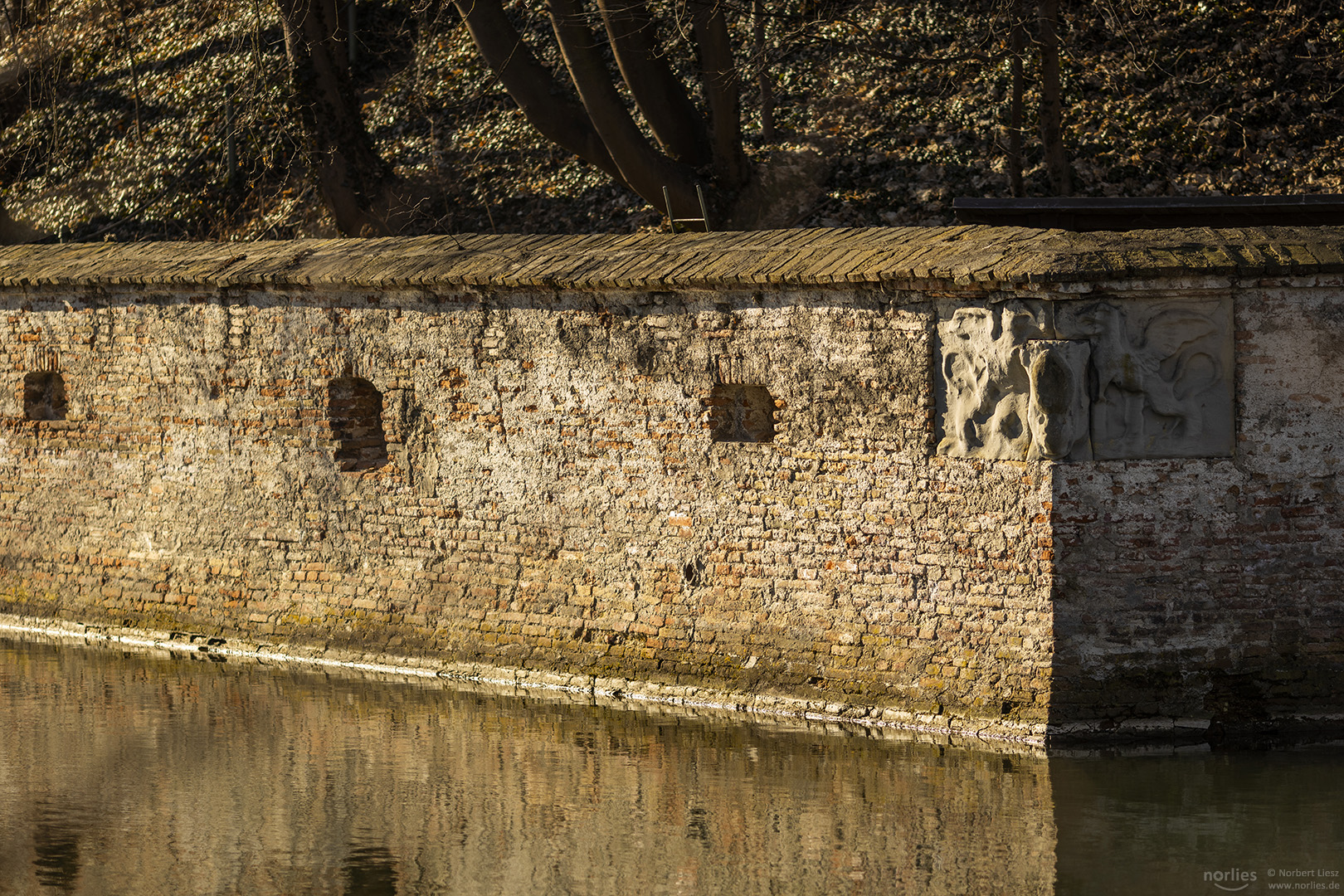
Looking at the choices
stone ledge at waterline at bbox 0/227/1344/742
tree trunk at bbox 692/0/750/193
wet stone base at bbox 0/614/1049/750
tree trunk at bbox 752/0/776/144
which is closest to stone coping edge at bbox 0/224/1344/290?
stone ledge at waterline at bbox 0/227/1344/742

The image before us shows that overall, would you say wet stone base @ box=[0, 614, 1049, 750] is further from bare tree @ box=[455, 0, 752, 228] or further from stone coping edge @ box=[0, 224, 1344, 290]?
bare tree @ box=[455, 0, 752, 228]

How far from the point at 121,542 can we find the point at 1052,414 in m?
7.46

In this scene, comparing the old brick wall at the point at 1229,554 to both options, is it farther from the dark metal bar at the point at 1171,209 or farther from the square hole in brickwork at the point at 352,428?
the square hole in brickwork at the point at 352,428

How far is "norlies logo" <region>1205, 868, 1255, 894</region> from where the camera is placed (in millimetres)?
5966

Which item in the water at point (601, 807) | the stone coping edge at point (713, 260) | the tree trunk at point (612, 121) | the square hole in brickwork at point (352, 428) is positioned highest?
the tree trunk at point (612, 121)

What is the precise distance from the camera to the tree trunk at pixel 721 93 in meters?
13.5

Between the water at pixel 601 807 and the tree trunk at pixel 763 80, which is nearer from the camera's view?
the water at pixel 601 807

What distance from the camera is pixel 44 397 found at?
1251 centimetres

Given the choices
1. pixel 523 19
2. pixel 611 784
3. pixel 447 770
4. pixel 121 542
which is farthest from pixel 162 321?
pixel 523 19

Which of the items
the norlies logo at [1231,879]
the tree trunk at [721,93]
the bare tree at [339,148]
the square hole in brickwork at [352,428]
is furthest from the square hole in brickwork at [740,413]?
the bare tree at [339,148]

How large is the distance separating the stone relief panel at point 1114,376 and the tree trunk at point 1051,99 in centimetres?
565

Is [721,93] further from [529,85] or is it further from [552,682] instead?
[552,682]

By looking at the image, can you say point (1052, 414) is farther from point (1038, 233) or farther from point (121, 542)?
point (121, 542)

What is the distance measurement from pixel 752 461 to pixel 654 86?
5703 mm
